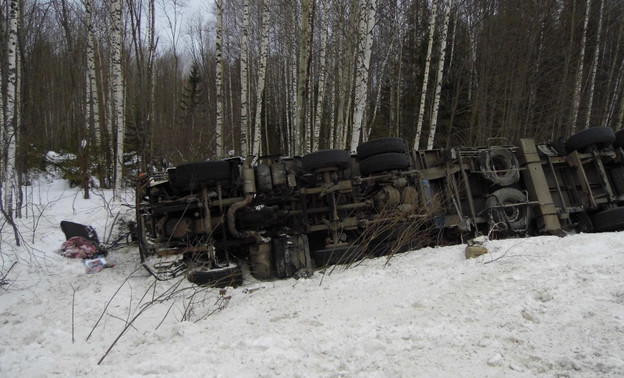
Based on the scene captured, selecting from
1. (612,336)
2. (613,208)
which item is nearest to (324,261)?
(612,336)

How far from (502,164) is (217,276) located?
16.4 feet

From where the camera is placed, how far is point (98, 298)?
3.76 metres

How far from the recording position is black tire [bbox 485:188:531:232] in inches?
224

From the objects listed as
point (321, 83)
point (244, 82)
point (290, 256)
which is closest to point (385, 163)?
point (290, 256)

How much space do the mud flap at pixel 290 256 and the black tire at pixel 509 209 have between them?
3089 millimetres

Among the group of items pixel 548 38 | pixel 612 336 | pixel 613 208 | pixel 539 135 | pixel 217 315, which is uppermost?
pixel 548 38

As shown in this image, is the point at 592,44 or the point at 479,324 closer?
the point at 479,324

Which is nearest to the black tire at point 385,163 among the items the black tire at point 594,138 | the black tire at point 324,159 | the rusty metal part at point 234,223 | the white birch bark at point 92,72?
the black tire at point 324,159

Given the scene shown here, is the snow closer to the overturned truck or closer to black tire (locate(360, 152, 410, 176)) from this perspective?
the overturned truck

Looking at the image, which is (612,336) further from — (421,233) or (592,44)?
(592,44)

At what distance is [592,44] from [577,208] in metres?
14.3

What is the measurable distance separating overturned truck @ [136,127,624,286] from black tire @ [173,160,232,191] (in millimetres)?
14

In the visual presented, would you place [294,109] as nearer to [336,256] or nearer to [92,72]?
[92,72]

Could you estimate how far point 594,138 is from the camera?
598cm
